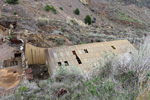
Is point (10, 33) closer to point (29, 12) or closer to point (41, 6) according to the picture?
point (29, 12)

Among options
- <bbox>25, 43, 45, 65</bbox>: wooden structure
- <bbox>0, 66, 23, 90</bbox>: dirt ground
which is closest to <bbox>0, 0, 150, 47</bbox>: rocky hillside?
<bbox>25, 43, 45, 65</bbox>: wooden structure

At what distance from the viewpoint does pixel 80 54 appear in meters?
9.87

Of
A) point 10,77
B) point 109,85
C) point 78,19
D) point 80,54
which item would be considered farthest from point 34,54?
point 78,19

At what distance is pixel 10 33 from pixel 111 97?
13.1 m

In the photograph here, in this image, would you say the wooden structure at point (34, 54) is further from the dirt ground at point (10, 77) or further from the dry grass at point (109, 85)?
the dry grass at point (109, 85)

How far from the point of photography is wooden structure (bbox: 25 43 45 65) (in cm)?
1077

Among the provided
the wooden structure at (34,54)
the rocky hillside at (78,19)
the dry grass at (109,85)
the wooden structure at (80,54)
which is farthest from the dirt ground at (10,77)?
the rocky hillside at (78,19)

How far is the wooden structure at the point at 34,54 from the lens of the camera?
1077 centimetres

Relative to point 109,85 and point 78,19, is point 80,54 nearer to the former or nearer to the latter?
point 109,85

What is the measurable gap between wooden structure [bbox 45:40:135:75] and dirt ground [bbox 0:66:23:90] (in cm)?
210

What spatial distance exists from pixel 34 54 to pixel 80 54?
162 inches

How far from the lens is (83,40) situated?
52.7ft

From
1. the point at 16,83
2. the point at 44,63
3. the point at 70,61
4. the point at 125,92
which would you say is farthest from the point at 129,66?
the point at 44,63

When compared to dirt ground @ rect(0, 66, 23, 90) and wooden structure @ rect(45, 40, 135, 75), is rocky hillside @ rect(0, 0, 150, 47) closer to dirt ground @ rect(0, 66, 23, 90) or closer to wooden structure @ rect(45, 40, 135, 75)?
wooden structure @ rect(45, 40, 135, 75)
